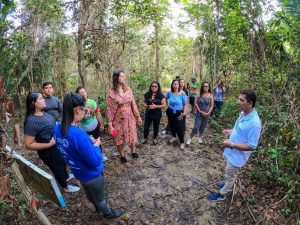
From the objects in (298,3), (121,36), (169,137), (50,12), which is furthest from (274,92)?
(50,12)

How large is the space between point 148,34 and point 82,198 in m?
10.9

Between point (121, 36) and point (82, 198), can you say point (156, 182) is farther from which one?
point (121, 36)

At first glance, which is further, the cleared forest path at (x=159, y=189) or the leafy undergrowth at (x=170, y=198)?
the cleared forest path at (x=159, y=189)

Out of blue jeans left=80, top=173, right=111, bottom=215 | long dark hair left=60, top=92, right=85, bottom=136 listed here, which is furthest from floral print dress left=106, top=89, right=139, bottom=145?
long dark hair left=60, top=92, right=85, bottom=136

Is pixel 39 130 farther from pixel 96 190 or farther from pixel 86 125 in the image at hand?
pixel 96 190

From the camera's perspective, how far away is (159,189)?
152 inches

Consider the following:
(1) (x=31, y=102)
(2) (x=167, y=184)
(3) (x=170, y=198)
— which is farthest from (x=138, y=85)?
(1) (x=31, y=102)

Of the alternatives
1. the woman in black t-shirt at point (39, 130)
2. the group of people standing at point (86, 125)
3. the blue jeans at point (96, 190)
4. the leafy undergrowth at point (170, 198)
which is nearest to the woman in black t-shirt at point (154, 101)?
the group of people standing at point (86, 125)

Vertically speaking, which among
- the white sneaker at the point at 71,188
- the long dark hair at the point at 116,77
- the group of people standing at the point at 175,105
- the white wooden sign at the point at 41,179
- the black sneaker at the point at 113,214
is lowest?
the black sneaker at the point at 113,214

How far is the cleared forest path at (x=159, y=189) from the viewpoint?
3.21 metres

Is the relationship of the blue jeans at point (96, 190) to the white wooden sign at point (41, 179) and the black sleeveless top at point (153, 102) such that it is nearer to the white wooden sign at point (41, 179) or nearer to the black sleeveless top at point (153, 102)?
the white wooden sign at point (41, 179)

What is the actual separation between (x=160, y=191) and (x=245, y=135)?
69.7 inches

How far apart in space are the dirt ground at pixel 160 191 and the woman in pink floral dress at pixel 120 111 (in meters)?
0.66

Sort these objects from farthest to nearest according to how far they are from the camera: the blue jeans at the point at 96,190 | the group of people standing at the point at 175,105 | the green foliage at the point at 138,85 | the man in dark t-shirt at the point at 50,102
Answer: the green foliage at the point at 138,85, the group of people standing at the point at 175,105, the man in dark t-shirt at the point at 50,102, the blue jeans at the point at 96,190
